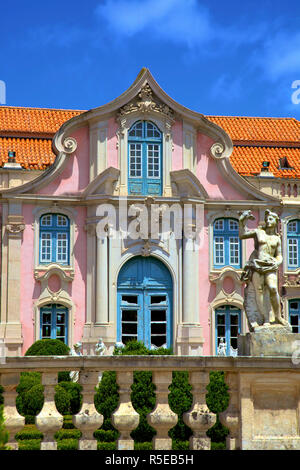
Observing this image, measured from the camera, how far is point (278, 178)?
1120 inches

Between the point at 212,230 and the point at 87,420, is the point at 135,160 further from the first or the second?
the point at 87,420

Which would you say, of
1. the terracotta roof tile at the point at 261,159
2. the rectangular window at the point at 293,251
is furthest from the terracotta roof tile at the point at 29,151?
the rectangular window at the point at 293,251

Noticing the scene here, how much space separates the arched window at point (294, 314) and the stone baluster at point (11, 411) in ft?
65.6

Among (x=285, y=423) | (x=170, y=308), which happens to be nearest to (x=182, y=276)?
(x=170, y=308)

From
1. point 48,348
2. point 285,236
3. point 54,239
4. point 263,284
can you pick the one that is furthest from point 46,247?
point 263,284

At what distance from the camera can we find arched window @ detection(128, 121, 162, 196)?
2744 centimetres

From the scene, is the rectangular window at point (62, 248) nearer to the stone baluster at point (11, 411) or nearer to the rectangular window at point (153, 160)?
the rectangular window at point (153, 160)

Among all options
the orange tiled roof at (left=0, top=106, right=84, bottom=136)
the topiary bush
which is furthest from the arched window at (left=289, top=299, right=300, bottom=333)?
the topiary bush

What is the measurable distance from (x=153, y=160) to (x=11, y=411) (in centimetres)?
1953

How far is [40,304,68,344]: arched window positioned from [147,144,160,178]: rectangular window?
5.45 metres

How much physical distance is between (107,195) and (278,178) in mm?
6230

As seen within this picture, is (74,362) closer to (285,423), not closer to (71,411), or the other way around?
(285,423)

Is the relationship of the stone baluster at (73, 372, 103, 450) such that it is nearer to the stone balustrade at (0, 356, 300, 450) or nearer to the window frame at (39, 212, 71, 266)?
the stone balustrade at (0, 356, 300, 450)

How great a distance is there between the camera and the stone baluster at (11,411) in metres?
8.66
